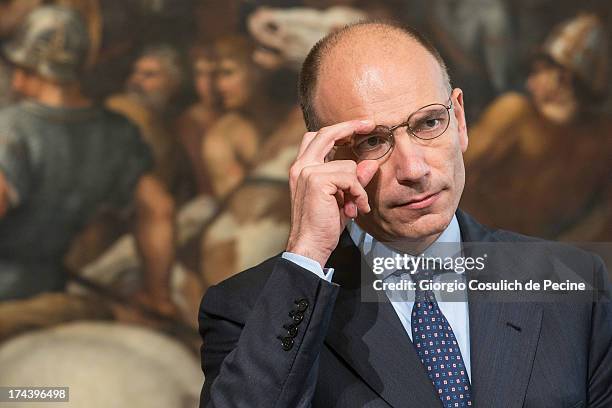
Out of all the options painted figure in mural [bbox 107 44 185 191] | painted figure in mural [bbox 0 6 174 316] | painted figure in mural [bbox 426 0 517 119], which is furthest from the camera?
painted figure in mural [bbox 426 0 517 119]

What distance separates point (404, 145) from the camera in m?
2.18

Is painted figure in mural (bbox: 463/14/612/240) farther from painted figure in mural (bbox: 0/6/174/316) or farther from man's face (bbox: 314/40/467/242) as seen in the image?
man's face (bbox: 314/40/467/242)

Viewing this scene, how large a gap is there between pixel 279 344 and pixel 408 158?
23.3 inches

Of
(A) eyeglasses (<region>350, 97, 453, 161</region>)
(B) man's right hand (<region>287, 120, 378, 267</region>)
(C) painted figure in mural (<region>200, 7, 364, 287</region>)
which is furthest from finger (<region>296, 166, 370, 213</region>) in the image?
(C) painted figure in mural (<region>200, 7, 364, 287</region>)

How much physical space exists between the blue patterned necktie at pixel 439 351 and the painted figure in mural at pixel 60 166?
3160 millimetres

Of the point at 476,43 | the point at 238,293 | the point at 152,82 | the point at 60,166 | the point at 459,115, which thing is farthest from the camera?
the point at 476,43

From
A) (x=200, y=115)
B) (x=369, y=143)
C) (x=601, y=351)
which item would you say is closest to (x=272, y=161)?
(x=200, y=115)

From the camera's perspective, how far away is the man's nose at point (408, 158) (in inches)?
84.7

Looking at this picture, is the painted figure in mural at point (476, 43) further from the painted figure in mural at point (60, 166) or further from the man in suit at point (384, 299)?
the man in suit at point (384, 299)

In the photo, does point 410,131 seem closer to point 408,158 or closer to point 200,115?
point 408,158

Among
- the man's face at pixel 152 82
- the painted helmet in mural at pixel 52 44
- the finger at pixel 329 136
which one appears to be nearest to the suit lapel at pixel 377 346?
the finger at pixel 329 136

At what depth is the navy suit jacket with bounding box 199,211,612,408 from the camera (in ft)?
6.47

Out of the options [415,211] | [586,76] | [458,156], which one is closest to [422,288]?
[415,211]

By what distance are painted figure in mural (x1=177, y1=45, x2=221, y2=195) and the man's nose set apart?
3.15m
